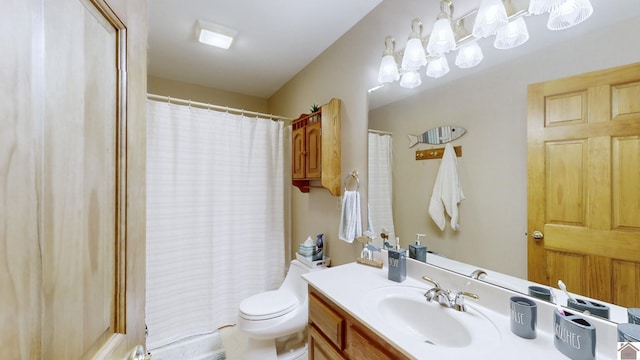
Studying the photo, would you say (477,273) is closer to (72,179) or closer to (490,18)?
(490,18)

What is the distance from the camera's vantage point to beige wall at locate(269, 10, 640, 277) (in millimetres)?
886

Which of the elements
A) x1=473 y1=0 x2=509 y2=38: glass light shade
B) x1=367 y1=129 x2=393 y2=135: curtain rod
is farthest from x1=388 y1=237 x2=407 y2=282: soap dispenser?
x1=473 y1=0 x2=509 y2=38: glass light shade

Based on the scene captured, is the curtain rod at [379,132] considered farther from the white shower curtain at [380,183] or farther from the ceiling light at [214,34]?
the ceiling light at [214,34]

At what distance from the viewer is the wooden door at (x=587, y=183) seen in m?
0.77

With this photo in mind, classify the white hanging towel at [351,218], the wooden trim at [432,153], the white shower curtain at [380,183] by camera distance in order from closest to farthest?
the wooden trim at [432,153] → the white shower curtain at [380,183] → the white hanging towel at [351,218]

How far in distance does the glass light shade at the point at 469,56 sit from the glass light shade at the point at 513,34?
0.28ft

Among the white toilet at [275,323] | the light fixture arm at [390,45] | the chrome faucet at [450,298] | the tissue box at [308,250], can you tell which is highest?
the light fixture arm at [390,45]

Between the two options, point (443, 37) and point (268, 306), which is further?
point (268, 306)

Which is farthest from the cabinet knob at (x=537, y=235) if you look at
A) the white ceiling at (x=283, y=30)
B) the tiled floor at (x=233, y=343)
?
the tiled floor at (x=233, y=343)

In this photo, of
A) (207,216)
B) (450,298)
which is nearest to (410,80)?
(450,298)

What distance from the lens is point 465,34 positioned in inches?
46.4

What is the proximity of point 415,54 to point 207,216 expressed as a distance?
196 cm

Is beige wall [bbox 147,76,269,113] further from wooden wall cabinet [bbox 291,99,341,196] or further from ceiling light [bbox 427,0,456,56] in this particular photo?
ceiling light [bbox 427,0,456,56]

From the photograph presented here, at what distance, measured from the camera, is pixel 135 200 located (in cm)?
69
